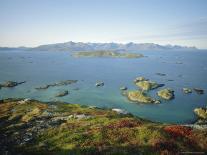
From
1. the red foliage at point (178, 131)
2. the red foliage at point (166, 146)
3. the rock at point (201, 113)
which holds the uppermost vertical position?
the red foliage at point (166, 146)

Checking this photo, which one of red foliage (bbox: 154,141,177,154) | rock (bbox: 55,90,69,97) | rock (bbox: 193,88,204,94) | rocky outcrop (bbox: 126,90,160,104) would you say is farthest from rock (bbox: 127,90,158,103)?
red foliage (bbox: 154,141,177,154)

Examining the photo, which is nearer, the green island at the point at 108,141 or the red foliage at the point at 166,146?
the red foliage at the point at 166,146

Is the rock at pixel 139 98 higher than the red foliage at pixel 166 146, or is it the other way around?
the red foliage at pixel 166 146

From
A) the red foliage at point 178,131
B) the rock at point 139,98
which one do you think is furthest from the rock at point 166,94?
the red foliage at point 178,131

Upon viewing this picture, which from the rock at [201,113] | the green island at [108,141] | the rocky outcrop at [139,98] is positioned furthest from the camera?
the rocky outcrop at [139,98]

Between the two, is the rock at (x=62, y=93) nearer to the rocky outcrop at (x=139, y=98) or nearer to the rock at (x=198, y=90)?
the rocky outcrop at (x=139, y=98)

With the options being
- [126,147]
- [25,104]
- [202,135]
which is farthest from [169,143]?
[25,104]

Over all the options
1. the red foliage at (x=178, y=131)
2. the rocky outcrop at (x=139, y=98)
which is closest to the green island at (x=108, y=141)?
the red foliage at (x=178, y=131)

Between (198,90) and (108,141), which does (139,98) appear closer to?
(198,90)

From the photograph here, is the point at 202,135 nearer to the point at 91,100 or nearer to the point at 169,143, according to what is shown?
the point at 169,143

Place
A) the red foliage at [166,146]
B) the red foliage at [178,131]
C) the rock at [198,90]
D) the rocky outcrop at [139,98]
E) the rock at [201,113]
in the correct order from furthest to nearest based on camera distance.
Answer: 1. the rock at [198,90]
2. the rocky outcrop at [139,98]
3. the rock at [201,113]
4. the red foliage at [178,131]
5. the red foliage at [166,146]

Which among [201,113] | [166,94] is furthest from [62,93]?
[201,113]
